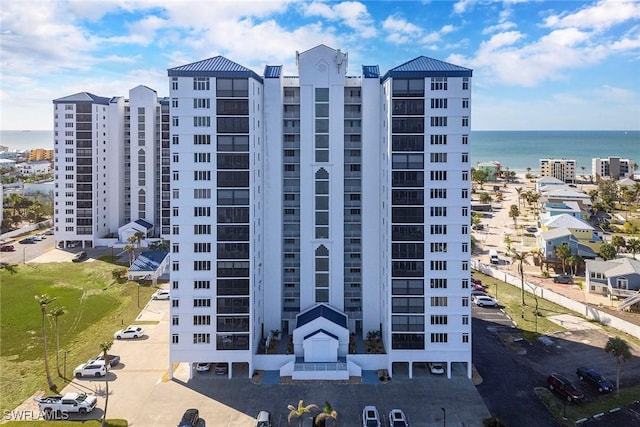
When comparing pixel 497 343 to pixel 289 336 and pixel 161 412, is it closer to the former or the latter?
pixel 289 336

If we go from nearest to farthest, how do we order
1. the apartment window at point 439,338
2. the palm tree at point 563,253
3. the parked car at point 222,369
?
1. the apartment window at point 439,338
2. the parked car at point 222,369
3. the palm tree at point 563,253

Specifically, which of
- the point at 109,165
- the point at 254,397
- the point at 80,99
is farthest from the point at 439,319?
the point at 80,99

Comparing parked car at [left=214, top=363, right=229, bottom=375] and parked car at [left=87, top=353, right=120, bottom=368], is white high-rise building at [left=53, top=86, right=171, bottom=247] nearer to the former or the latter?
parked car at [left=87, top=353, right=120, bottom=368]

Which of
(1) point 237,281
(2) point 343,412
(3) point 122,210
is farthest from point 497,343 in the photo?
(3) point 122,210

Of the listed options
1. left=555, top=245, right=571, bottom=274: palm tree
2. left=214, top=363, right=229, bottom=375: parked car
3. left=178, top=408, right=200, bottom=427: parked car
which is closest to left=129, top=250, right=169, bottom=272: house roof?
left=214, top=363, right=229, bottom=375: parked car

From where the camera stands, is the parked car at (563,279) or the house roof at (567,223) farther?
the house roof at (567,223)

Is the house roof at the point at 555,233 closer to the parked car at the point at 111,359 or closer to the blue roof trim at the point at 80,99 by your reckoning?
the parked car at the point at 111,359

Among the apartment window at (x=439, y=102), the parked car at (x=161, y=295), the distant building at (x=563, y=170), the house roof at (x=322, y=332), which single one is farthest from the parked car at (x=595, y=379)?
the distant building at (x=563, y=170)

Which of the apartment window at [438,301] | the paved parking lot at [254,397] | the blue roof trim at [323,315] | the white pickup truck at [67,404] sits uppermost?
the apartment window at [438,301]

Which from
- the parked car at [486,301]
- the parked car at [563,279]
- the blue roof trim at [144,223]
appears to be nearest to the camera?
the parked car at [486,301]
